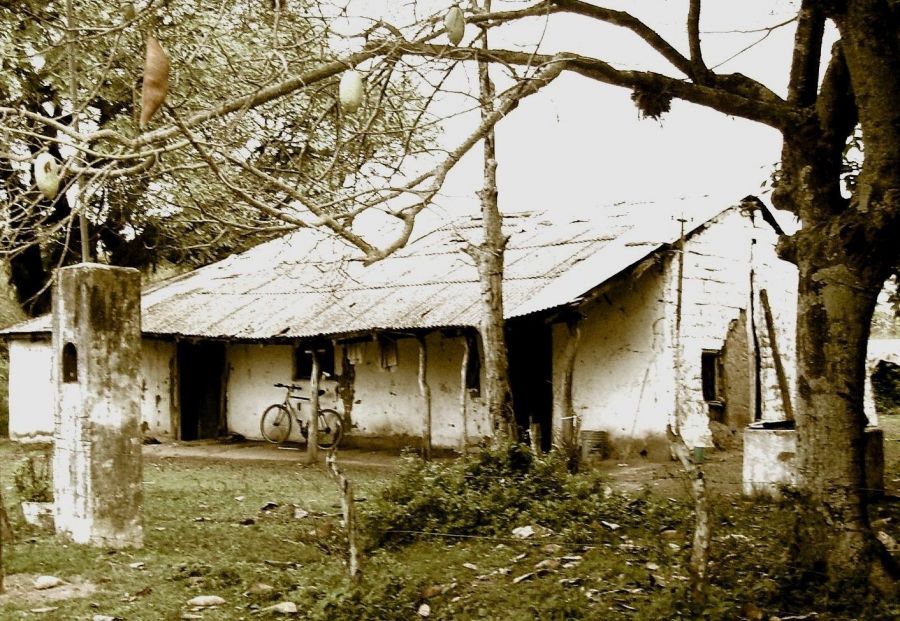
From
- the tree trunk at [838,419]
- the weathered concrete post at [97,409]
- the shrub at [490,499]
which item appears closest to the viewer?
the tree trunk at [838,419]

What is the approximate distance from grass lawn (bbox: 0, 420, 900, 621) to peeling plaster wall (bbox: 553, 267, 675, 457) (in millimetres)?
4197

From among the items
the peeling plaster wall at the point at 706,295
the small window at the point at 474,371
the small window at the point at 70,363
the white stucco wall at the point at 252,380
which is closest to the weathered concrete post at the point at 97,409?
the small window at the point at 70,363

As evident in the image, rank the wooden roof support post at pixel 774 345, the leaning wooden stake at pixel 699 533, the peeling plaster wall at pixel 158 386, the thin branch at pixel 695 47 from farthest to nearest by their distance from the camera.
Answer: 1. the peeling plaster wall at pixel 158 386
2. the wooden roof support post at pixel 774 345
3. the thin branch at pixel 695 47
4. the leaning wooden stake at pixel 699 533

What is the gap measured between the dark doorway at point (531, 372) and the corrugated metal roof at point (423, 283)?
1.09 metres

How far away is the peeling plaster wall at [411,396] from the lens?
49.0 ft

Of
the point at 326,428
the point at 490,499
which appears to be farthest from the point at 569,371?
the point at 326,428

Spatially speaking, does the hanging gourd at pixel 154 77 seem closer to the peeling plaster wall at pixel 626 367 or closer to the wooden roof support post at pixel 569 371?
the wooden roof support post at pixel 569 371

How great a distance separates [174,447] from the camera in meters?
17.2

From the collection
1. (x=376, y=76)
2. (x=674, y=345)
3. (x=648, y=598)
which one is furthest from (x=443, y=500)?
(x=674, y=345)

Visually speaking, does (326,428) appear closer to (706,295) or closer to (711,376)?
(711,376)

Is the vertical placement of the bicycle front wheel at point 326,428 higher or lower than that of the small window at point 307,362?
lower

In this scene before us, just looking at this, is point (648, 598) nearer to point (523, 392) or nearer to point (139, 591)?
point (139, 591)

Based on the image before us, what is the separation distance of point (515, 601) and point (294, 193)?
284cm

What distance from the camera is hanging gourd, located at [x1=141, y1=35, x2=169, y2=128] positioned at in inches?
121
